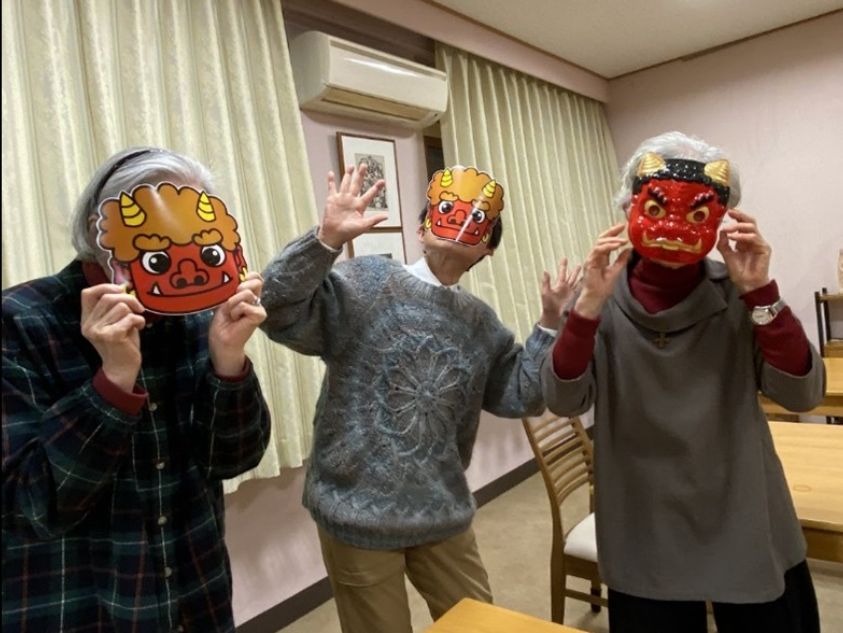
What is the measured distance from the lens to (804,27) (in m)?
3.82

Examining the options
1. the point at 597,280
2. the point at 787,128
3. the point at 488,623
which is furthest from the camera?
the point at 787,128

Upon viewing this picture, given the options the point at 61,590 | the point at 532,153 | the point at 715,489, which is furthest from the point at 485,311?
the point at 532,153

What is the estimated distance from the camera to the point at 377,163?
2.96m

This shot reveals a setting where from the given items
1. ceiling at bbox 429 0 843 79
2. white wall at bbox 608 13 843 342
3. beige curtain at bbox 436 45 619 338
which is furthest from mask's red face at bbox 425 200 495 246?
white wall at bbox 608 13 843 342

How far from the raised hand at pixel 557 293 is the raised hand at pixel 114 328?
879mm

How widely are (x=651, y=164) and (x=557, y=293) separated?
1.13 feet

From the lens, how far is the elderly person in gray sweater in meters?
1.29

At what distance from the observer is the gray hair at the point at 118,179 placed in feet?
3.13

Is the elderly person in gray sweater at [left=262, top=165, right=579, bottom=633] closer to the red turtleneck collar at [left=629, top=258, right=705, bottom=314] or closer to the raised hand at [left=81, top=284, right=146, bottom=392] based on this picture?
the red turtleneck collar at [left=629, top=258, right=705, bottom=314]

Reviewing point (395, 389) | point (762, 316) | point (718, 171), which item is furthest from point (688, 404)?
point (395, 389)

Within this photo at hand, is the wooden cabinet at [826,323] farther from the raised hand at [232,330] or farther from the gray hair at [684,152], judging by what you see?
the raised hand at [232,330]

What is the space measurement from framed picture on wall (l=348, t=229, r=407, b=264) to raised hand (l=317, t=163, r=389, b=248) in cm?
152

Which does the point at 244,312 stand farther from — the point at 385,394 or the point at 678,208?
the point at 678,208

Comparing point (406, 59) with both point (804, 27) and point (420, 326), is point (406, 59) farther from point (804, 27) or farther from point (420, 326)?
point (804, 27)
